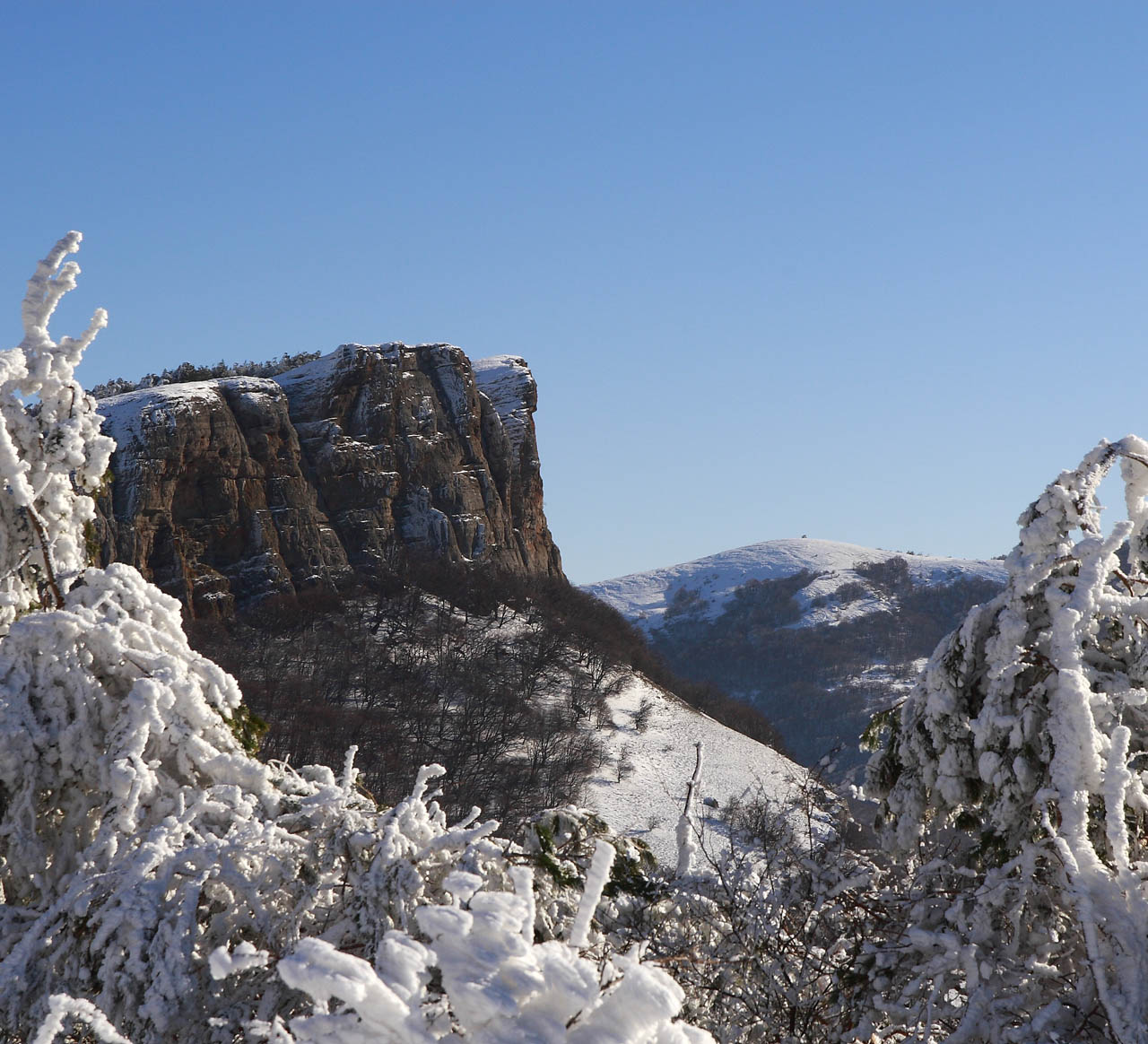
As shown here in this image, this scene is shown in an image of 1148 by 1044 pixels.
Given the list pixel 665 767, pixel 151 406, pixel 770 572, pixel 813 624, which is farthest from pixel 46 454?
pixel 770 572

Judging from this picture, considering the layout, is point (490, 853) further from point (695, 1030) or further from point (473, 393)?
point (473, 393)

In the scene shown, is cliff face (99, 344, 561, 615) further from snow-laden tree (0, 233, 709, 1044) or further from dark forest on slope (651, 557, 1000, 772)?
snow-laden tree (0, 233, 709, 1044)

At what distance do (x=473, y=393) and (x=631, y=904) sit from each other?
7685cm

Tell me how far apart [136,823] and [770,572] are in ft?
578

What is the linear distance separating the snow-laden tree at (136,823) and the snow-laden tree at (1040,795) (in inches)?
59.3

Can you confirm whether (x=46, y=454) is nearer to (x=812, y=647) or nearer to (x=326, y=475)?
(x=326, y=475)

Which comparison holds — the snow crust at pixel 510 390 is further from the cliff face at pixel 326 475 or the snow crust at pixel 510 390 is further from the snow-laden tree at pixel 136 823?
the snow-laden tree at pixel 136 823

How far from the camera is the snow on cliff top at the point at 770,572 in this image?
160125 mm

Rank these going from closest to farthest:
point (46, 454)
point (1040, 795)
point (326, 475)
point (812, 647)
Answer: point (1040, 795) < point (46, 454) < point (326, 475) < point (812, 647)

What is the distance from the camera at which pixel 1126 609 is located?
402 cm

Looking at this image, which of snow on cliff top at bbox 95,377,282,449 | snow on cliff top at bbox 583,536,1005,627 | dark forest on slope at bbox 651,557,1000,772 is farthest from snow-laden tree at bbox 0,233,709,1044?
snow on cliff top at bbox 583,536,1005,627

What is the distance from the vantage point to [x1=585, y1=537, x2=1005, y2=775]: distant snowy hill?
109500mm

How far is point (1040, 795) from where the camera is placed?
3.74 m

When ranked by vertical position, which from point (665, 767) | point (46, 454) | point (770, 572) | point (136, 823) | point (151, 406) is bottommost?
point (665, 767)
